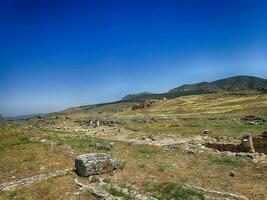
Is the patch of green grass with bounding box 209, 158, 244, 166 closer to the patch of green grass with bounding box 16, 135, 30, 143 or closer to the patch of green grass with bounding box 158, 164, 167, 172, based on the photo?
the patch of green grass with bounding box 158, 164, 167, 172

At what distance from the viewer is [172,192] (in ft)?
53.1

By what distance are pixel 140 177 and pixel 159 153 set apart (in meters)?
8.75

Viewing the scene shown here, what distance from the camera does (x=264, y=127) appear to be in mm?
46750

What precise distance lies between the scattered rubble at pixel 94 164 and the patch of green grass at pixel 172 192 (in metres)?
3.97

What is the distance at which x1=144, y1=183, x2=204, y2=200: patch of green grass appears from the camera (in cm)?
1566

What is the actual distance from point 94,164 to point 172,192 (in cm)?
579

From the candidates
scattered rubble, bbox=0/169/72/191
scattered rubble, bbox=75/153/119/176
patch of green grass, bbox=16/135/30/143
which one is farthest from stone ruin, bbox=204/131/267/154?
patch of green grass, bbox=16/135/30/143

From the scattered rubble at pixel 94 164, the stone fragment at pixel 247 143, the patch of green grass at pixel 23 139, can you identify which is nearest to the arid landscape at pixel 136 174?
the stone fragment at pixel 247 143

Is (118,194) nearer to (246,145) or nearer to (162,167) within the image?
(162,167)

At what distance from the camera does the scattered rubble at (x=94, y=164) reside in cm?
2000

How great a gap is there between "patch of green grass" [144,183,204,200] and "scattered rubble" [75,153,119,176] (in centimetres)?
397

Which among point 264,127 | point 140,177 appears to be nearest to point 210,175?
point 140,177

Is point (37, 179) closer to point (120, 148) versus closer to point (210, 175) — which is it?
point (210, 175)

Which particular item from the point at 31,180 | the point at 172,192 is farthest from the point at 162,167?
the point at 31,180
